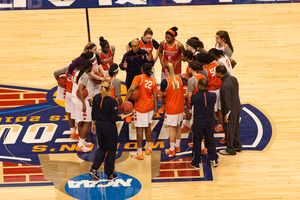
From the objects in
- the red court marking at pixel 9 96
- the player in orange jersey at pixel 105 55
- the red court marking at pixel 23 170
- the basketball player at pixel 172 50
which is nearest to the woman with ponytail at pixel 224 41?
the basketball player at pixel 172 50

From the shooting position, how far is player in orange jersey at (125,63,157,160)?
22.9 feet

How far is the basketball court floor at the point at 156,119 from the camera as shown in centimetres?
667

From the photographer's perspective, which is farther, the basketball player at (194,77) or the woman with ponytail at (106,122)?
the basketball player at (194,77)

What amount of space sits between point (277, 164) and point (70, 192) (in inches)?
143

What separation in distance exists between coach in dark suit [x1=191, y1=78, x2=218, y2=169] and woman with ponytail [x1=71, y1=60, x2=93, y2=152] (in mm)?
1975

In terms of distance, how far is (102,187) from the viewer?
6637 mm

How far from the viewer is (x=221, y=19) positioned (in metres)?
13.1

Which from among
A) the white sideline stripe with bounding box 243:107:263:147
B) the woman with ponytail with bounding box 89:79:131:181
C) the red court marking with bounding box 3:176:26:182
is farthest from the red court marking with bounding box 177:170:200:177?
the red court marking with bounding box 3:176:26:182

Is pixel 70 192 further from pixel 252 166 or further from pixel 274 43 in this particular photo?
pixel 274 43

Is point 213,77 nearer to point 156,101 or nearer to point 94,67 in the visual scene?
point 156,101

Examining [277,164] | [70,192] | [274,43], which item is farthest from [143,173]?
[274,43]

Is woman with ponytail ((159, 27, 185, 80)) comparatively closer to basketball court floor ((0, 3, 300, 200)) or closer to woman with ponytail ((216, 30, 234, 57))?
woman with ponytail ((216, 30, 234, 57))

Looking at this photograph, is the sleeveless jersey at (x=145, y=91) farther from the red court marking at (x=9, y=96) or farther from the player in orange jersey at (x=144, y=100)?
the red court marking at (x=9, y=96)

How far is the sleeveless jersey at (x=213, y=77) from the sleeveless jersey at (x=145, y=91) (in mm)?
1114
